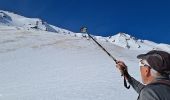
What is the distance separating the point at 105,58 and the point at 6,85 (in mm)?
10890

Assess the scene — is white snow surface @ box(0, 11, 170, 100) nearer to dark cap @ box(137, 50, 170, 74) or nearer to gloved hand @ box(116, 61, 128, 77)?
gloved hand @ box(116, 61, 128, 77)

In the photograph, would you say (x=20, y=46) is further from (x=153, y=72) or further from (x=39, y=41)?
(x=153, y=72)

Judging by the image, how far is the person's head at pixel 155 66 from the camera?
4078 millimetres

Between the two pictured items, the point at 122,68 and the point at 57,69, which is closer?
the point at 122,68

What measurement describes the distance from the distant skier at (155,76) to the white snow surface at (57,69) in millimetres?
12872

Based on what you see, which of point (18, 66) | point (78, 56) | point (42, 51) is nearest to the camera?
point (18, 66)

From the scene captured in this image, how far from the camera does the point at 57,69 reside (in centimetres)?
2770

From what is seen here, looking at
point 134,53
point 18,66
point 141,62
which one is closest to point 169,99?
point 141,62

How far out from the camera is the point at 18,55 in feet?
110

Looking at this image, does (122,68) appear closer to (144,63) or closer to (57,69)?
(144,63)

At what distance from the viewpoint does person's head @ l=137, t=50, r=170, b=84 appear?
408cm

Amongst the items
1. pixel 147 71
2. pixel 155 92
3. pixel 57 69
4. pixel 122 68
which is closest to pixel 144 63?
Result: pixel 147 71

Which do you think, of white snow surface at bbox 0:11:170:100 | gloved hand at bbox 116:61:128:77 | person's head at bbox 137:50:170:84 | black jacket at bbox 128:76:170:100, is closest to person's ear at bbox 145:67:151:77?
person's head at bbox 137:50:170:84

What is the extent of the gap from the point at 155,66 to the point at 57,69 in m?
23.8
